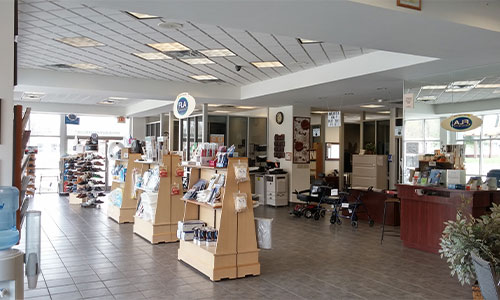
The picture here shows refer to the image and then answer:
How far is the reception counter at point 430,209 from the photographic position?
6.65m

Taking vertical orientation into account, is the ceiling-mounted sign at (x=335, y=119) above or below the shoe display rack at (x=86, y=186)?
above

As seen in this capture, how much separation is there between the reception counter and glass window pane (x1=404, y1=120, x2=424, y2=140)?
0.97m

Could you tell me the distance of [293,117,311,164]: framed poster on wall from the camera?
12.9 meters

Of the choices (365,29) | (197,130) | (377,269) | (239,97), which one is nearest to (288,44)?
(365,29)

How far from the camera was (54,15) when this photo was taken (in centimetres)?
583

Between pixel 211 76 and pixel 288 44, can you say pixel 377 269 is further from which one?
pixel 211 76

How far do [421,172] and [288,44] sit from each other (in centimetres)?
330

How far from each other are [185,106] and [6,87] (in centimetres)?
392

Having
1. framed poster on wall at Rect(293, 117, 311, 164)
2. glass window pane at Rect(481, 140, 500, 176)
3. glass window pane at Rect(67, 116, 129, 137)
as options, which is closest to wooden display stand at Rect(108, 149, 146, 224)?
framed poster on wall at Rect(293, 117, 311, 164)

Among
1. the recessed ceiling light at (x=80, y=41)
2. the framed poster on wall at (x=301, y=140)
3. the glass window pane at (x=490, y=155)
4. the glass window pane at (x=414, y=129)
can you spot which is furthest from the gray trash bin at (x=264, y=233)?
the framed poster on wall at (x=301, y=140)

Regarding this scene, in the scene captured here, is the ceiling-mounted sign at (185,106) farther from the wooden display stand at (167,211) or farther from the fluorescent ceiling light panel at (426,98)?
the fluorescent ceiling light panel at (426,98)

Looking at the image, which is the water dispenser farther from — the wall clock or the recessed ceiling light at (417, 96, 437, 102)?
the wall clock

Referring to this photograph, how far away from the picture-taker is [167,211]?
24.8ft

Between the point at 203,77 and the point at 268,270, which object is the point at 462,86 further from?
the point at 203,77
